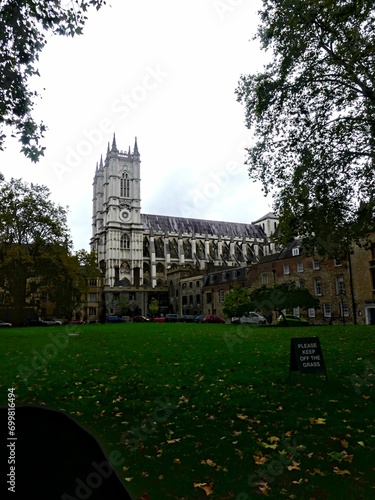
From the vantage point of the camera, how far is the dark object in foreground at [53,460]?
1.36 metres

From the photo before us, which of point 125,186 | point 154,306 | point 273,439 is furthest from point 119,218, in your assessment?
point 273,439

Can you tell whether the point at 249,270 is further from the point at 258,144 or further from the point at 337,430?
the point at 337,430

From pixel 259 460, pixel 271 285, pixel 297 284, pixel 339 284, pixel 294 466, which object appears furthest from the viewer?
pixel 271 285

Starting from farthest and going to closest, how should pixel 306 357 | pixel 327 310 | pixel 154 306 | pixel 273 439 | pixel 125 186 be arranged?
1. pixel 125 186
2. pixel 154 306
3. pixel 327 310
4. pixel 306 357
5. pixel 273 439

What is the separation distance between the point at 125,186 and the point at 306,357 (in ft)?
390

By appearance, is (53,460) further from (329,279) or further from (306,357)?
(329,279)

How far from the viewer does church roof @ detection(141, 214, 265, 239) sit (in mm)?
129500

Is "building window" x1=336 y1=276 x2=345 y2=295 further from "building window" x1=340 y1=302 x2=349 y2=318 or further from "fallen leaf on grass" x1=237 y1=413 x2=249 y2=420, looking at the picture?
"fallen leaf on grass" x1=237 y1=413 x2=249 y2=420

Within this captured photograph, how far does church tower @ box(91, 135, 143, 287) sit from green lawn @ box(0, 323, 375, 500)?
98.1m

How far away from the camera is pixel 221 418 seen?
7609mm

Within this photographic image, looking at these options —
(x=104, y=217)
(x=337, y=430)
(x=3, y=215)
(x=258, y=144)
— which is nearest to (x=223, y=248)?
(x=104, y=217)

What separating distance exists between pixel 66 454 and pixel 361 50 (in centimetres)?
1340

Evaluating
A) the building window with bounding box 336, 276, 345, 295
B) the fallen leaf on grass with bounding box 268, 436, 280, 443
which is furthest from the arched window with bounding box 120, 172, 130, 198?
the fallen leaf on grass with bounding box 268, 436, 280, 443

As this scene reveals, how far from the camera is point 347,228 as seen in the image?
46.4 feet
